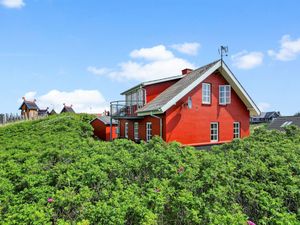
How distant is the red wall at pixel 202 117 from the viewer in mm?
13000

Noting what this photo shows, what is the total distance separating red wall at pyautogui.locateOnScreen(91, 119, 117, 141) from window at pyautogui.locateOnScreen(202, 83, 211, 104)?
11734 millimetres

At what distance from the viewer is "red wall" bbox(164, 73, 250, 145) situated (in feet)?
42.7

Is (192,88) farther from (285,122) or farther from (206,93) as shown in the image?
(285,122)

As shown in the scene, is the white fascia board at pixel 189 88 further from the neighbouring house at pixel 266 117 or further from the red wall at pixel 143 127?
the neighbouring house at pixel 266 117

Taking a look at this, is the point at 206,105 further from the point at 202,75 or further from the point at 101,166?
the point at 101,166

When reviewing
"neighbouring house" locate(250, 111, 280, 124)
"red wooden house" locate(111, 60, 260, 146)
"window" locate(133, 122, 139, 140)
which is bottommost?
"neighbouring house" locate(250, 111, 280, 124)

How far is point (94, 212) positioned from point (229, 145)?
568 centimetres

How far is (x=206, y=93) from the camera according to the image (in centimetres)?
1445

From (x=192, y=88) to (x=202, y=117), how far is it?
2252 millimetres

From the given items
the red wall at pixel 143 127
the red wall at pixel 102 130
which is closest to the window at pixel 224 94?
the red wall at pixel 143 127

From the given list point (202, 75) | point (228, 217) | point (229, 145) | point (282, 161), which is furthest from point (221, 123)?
point (228, 217)

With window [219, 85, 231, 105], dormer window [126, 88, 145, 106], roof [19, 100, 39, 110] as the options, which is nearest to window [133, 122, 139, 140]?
dormer window [126, 88, 145, 106]

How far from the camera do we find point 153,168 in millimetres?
4602

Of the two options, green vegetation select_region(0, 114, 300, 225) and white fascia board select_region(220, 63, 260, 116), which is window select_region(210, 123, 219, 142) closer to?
white fascia board select_region(220, 63, 260, 116)
